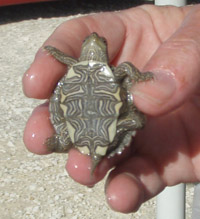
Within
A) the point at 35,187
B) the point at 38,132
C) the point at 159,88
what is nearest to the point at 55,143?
the point at 38,132

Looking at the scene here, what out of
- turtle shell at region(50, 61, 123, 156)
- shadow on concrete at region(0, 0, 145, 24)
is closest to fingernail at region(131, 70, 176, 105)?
turtle shell at region(50, 61, 123, 156)

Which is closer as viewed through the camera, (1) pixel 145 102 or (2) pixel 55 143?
(1) pixel 145 102

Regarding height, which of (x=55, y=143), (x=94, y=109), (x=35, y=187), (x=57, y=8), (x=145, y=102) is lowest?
(x=57, y=8)

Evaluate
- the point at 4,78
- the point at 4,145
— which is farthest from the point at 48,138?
Answer: the point at 4,78

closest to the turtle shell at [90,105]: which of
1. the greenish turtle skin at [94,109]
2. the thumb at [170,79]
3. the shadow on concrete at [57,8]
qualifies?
the greenish turtle skin at [94,109]

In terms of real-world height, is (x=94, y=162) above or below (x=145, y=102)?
below

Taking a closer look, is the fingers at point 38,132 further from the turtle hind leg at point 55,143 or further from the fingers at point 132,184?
the fingers at point 132,184

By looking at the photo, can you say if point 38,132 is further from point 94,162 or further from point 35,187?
point 35,187

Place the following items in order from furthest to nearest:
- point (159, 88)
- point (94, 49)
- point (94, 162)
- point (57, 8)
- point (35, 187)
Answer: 1. point (57, 8)
2. point (35, 187)
3. point (94, 49)
4. point (94, 162)
5. point (159, 88)
